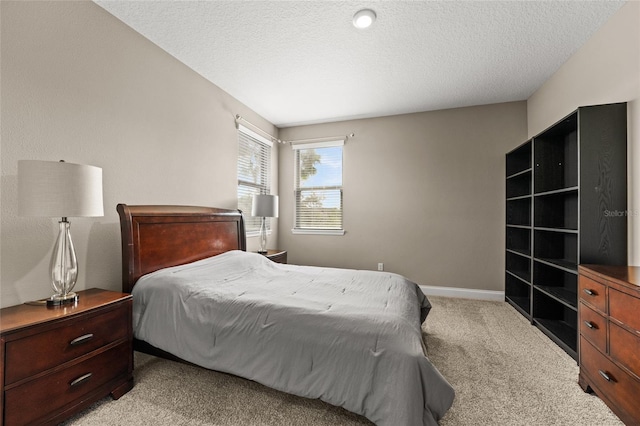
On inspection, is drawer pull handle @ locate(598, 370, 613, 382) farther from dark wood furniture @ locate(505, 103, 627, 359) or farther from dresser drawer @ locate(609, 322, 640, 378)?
dark wood furniture @ locate(505, 103, 627, 359)

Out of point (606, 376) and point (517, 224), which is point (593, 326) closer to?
point (606, 376)

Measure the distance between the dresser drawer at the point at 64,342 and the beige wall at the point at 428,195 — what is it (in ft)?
10.0

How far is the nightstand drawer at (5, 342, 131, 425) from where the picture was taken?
127cm

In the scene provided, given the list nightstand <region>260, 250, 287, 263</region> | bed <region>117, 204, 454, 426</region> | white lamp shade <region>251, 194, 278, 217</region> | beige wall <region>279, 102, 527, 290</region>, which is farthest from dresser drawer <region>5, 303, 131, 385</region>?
beige wall <region>279, 102, 527, 290</region>

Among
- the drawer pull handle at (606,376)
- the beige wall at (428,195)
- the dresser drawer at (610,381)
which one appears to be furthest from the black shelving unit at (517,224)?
the drawer pull handle at (606,376)

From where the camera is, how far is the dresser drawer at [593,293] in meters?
1.64

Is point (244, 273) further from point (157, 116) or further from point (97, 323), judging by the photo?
point (157, 116)

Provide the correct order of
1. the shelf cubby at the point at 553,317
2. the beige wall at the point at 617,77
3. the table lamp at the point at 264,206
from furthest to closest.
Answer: the table lamp at the point at 264,206 → the shelf cubby at the point at 553,317 → the beige wall at the point at 617,77

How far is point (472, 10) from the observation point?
2088 millimetres

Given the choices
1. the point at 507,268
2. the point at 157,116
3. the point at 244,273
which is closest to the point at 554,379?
the point at 507,268

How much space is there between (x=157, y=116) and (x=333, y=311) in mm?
2365

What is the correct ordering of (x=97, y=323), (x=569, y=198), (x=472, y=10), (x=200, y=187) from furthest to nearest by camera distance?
1. (x=200, y=187)
2. (x=569, y=198)
3. (x=472, y=10)
4. (x=97, y=323)

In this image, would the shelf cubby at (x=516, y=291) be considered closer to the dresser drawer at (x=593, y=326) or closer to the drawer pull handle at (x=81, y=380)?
the dresser drawer at (x=593, y=326)

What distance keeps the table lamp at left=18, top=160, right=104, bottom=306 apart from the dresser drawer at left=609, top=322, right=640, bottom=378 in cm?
305
